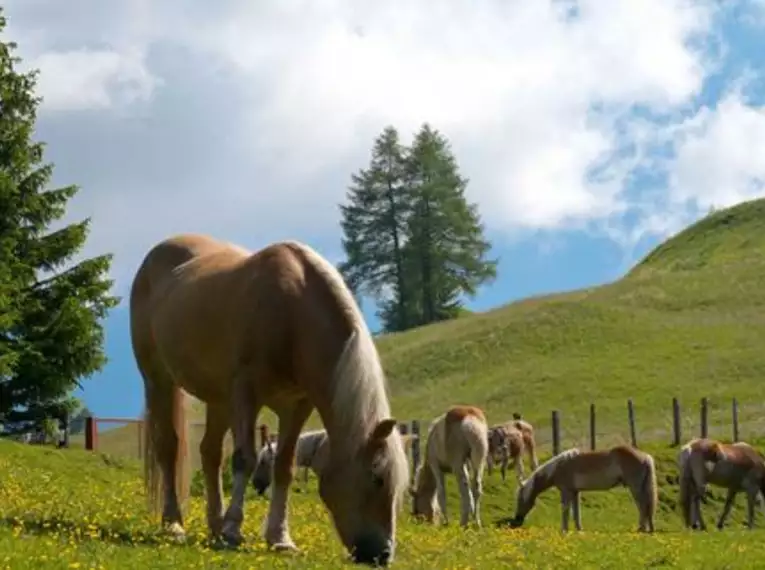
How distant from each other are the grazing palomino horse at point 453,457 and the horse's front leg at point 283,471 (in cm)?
1203

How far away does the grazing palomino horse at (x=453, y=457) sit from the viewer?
22328 mm

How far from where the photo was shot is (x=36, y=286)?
30.4 meters

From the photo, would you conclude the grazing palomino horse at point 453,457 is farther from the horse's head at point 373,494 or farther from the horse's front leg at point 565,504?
the horse's head at point 373,494

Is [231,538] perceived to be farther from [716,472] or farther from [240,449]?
[716,472]

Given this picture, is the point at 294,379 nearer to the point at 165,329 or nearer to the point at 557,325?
the point at 165,329

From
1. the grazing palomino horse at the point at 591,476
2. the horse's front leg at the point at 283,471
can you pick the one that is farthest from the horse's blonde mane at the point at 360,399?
the grazing palomino horse at the point at 591,476

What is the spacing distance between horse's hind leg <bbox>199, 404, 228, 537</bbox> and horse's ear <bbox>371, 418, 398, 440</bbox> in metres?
2.16

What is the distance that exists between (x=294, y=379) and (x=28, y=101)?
80.5ft

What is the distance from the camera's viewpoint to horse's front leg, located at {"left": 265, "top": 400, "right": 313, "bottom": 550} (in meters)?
9.87

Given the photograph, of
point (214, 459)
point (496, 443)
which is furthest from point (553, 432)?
point (214, 459)

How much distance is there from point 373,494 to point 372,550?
0.43m

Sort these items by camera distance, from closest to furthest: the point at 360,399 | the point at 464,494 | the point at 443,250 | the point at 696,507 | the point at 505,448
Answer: the point at 360,399
the point at 464,494
the point at 696,507
the point at 505,448
the point at 443,250

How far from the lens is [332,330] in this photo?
9.29 m

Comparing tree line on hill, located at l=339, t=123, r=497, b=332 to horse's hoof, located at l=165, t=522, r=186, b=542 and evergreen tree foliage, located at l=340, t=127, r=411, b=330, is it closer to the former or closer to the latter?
evergreen tree foliage, located at l=340, t=127, r=411, b=330
